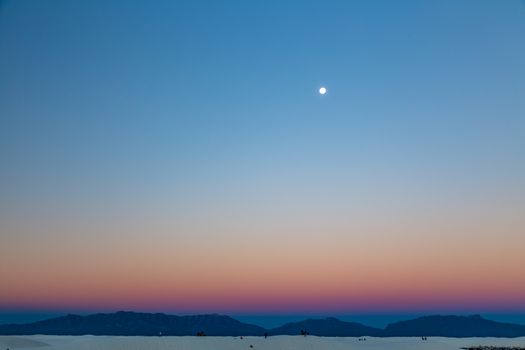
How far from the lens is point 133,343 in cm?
6606

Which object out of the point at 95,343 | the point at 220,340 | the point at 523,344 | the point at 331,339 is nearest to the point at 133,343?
the point at 95,343

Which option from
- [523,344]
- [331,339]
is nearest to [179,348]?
[331,339]

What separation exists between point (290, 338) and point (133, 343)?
2096 cm

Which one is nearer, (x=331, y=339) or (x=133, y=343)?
(x=133, y=343)

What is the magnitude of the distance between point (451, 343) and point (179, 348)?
39.0 m

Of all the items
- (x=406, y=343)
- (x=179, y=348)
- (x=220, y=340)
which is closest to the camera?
(x=179, y=348)

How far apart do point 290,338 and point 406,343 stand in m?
16.9

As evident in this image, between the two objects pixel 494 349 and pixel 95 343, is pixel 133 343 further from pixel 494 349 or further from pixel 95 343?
pixel 494 349

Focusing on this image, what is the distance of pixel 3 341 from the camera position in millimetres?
78000

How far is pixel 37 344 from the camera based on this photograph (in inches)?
3071

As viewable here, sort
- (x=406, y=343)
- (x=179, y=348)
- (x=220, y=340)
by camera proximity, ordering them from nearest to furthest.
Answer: (x=179, y=348), (x=220, y=340), (x=406, y=343)

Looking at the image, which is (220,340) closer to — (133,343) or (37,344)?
(133,343)

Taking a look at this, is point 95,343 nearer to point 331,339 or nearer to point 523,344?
point 331,339

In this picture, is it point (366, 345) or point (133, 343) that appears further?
point (366, 345)
